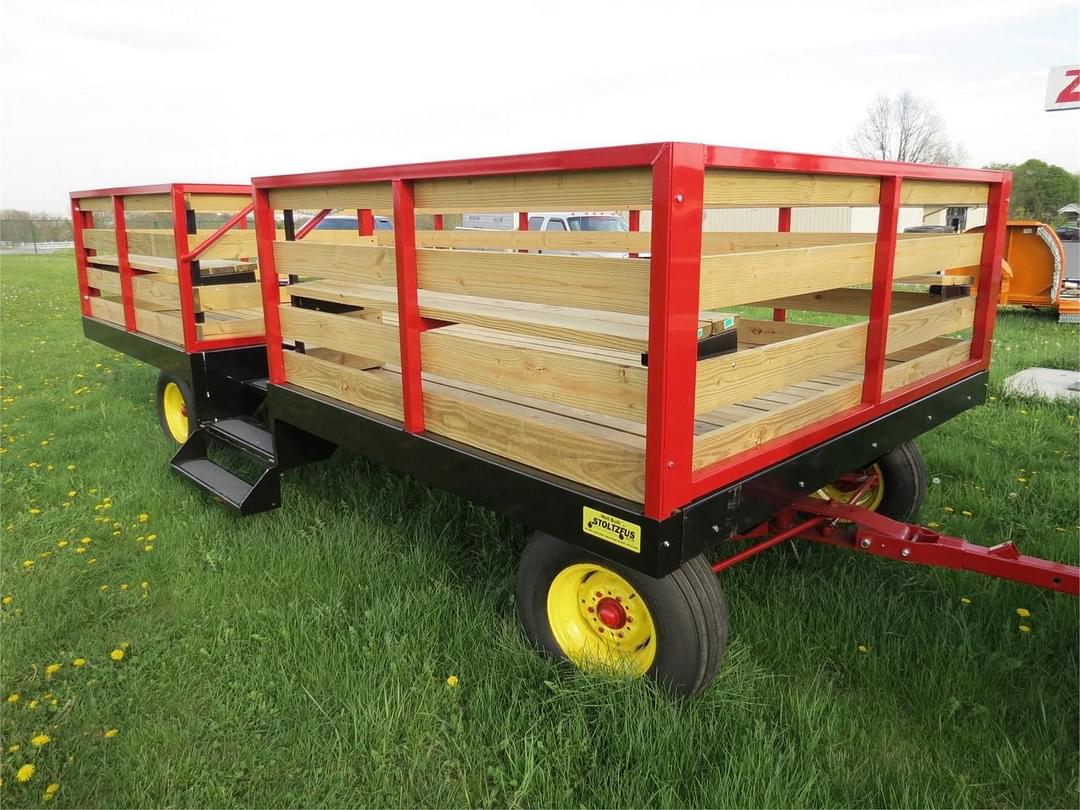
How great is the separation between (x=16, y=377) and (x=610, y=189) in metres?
7.64

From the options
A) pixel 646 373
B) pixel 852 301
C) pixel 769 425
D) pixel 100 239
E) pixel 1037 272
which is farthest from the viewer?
pixel 1037 272

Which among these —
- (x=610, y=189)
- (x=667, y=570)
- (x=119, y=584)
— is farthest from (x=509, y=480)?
(x=119, y=584)

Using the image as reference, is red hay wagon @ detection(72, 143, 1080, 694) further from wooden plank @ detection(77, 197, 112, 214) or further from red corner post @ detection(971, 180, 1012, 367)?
wooden plank @ detection(77, 197, 112, 214)

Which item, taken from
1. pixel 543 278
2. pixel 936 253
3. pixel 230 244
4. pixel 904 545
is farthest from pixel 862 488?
pixel 230 244

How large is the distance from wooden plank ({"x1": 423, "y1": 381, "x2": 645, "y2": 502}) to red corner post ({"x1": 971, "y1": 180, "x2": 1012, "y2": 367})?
1957 millimetres

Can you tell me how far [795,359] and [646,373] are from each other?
67 centimetres

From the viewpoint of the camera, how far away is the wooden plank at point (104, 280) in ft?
18.1

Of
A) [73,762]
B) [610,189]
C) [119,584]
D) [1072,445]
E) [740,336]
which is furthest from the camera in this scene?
[1072,445]

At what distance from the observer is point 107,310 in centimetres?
570

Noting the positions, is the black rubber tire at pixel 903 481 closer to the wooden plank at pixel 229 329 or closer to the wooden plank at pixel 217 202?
the wooden plank at pixel 229 329

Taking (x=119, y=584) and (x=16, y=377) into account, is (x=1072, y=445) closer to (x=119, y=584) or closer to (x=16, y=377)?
(x=119, y=584)

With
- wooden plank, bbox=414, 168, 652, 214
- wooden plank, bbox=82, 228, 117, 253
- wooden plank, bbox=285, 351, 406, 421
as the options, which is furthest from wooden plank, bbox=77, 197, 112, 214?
wooden plank, bbox=414, 168, 652, 214

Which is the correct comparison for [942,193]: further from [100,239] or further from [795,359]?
[100,239]

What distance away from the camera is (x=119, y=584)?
11.8ft
